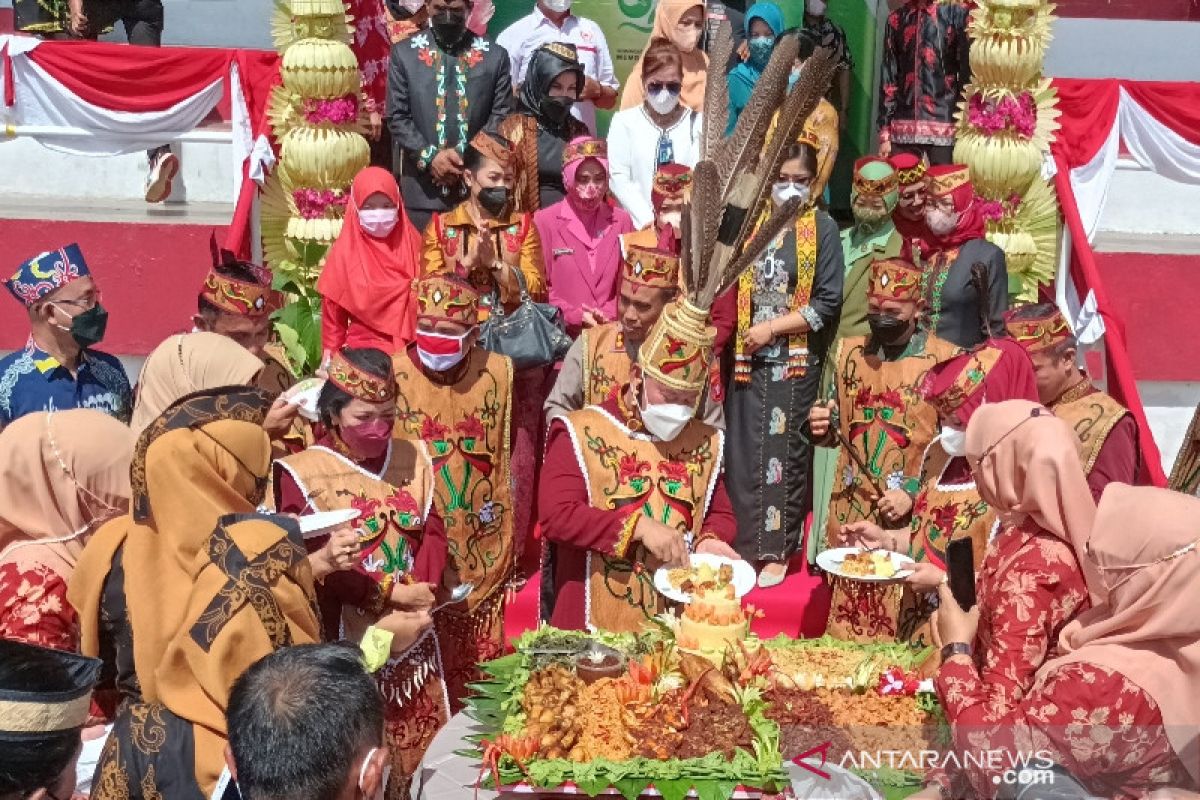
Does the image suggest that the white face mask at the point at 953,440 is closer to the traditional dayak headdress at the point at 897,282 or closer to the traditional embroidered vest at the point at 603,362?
the traditional dayak headdress at the point at 897,282

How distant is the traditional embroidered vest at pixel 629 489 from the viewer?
513 centimetres

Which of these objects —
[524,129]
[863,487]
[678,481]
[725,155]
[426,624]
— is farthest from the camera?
[524,129]

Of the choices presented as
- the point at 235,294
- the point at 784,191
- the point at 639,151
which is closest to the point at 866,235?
the point at 784,191

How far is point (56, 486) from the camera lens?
4.21 meters

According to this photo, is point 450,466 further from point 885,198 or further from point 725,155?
point 885,198

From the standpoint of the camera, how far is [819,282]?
688 centimetres

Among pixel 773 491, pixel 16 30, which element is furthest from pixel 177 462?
pixel 16 30

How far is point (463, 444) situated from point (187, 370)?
1.07 m

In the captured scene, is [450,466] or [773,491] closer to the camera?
[450,466]

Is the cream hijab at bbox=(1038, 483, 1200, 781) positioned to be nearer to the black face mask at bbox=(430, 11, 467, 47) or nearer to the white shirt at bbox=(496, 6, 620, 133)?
the black face mask at bbox=(430, 11, 467, 47)

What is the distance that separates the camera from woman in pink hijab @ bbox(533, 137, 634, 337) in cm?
698

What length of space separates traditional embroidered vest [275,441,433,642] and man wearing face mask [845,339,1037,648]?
159 cm

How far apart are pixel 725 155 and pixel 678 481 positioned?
4.14ft

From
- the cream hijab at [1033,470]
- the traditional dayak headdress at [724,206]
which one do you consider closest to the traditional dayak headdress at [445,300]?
the traditional dayak headdress at [724,206]
